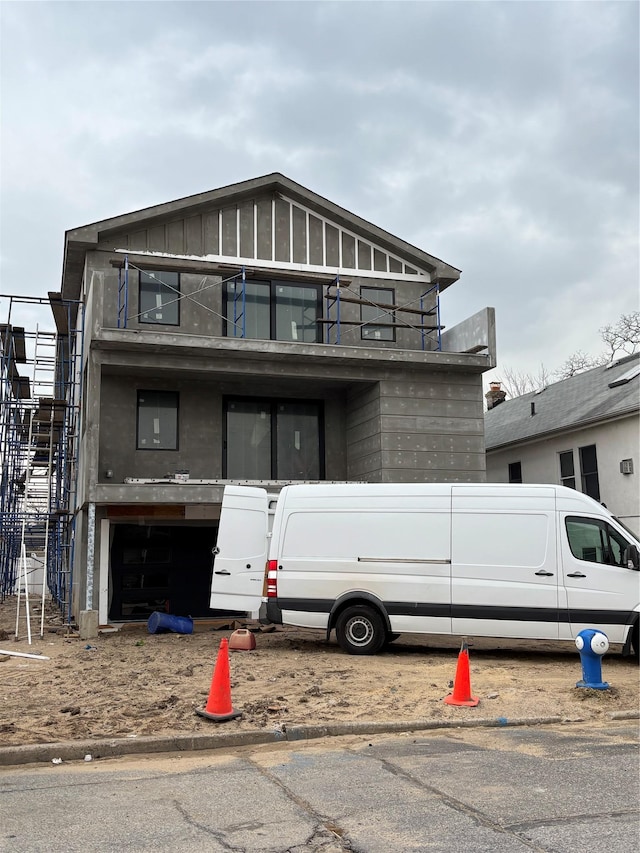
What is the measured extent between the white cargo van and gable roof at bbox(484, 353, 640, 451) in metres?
7.70

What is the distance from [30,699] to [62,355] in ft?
57.7

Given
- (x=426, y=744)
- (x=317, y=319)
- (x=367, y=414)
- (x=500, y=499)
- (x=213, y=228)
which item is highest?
(x=213, y=228)

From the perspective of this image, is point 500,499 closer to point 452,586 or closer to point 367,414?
point 452,586

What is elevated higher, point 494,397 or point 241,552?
point 494,397

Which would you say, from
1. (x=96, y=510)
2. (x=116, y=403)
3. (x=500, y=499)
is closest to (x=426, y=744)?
(x=500, y=499)

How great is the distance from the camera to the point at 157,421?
17.8 m

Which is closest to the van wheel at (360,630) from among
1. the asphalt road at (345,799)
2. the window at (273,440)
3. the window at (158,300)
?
the asphalt road at (345,799)

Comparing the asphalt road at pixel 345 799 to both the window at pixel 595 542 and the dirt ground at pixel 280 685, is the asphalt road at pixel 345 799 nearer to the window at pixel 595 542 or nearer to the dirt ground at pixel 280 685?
the dirt ground at pixel 280 685

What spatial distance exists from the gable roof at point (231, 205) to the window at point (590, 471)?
19.1 feet

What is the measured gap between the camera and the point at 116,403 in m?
17.5

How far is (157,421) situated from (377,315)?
228 inches

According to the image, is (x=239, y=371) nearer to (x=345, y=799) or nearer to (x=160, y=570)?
(x=160, y=570)

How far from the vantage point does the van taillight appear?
12938 mm

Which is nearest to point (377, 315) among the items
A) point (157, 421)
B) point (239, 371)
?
point (239, 371)
